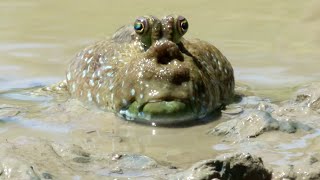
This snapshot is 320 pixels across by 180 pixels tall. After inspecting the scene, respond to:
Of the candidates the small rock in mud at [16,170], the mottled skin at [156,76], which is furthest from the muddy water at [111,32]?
the small rock in mud at [16,170]

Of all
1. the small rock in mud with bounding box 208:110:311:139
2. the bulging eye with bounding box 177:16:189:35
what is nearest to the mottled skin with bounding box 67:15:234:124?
the bulging eye with bounding box 177:16:189:35

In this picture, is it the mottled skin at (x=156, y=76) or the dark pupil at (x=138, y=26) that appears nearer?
the mottled skin at (x=156, y=76)

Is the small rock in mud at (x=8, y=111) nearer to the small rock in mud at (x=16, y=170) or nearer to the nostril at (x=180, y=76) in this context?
the nostril at (x=180, y=76)

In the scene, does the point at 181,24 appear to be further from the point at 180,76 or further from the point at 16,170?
the point at 16,170

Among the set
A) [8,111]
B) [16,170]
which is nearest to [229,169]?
[16,170]

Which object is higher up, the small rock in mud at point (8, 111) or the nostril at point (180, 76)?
the nostril at point (180, 76)

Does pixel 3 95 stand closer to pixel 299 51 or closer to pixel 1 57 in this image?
pixel 1 57
